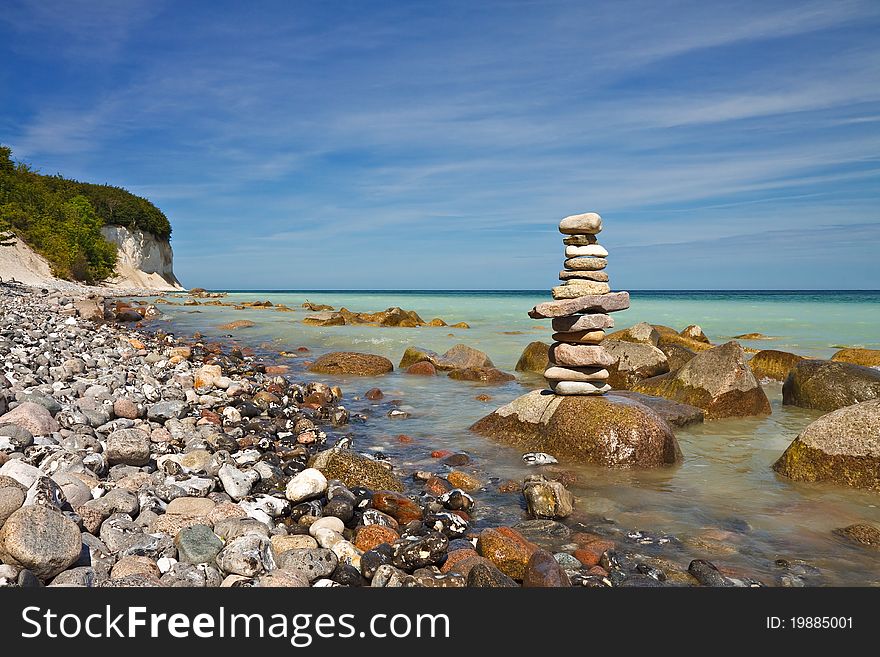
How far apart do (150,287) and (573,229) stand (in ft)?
308

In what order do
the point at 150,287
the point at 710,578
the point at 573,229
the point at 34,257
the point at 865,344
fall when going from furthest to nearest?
the point at 150,287, the point at 34,257, the point at 865,344, the point at 573,229, the point at 710,578

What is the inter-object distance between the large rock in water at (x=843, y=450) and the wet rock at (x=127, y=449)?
27.5 ft

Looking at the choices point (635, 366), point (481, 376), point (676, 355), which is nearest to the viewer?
point (635, 366)

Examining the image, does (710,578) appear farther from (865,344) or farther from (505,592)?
(865,344)

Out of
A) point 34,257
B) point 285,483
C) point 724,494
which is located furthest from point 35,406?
point 34,257

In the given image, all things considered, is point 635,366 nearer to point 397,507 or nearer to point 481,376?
point 481,376

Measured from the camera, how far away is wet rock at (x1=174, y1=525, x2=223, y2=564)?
178 inches

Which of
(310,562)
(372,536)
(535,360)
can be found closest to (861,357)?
(535,360)

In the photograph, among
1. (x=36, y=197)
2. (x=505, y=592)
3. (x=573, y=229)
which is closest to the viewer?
(x=505, y=592)

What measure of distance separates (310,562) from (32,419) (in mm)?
4753

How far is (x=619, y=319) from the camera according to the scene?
42562 mm

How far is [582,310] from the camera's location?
9742 millimetres

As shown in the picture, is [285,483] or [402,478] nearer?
[285,483]

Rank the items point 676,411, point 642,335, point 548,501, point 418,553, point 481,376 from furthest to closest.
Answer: point 642,335, point 481,376, point 676,411, point 548,501, point 418,553
